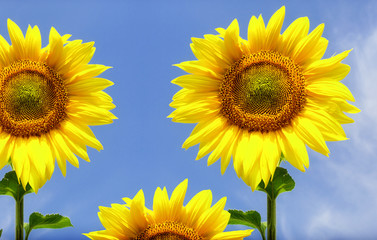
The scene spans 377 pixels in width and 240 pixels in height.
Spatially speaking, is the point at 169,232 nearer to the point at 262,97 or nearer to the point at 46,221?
the point at 46,221

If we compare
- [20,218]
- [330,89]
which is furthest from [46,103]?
[330,89]

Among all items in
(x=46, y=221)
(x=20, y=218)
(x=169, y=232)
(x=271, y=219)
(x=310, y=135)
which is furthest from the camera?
(x=46, y=221)

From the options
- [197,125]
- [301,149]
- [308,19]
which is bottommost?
[301,149]

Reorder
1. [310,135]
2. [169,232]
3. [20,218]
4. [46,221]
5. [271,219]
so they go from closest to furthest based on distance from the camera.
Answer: [169,232] < [310,135] < [271,219] < [20,218] < [46,221]

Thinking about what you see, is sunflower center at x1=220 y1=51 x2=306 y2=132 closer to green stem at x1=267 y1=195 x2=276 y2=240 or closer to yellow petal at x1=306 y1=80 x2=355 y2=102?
yellow petal at x1=306 y1=80 x2=355 y2=102

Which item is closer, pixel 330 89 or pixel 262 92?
pixel 330 89

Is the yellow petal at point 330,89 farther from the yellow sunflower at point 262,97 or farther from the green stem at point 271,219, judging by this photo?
the green stem at point 271,219

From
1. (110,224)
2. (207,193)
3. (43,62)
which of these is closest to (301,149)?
(207,193)

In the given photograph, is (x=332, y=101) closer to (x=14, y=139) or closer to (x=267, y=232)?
(x=267, y=232)
